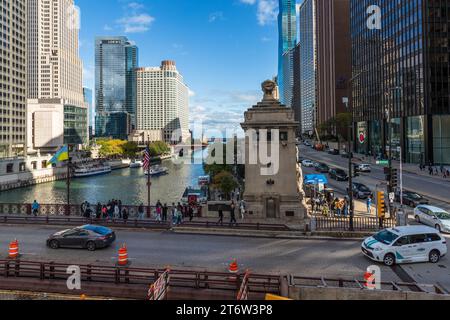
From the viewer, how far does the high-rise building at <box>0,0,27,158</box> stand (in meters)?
106

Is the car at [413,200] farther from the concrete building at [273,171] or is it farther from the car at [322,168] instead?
the car at [322,168]

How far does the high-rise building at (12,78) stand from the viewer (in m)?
106

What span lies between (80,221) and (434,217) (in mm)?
25520

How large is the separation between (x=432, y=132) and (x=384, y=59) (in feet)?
91.1

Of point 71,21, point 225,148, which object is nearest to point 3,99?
point 225,148

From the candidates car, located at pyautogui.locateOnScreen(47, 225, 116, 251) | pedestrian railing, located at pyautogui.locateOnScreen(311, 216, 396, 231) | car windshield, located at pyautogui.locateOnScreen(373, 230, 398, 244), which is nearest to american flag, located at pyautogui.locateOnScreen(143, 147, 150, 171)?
car, located at pyautogui.locateOnScreen(47, 225, 116, 251)

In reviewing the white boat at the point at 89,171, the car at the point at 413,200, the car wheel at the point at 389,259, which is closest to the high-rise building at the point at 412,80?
the car at the point at 413,200

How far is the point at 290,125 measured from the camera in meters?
25.6

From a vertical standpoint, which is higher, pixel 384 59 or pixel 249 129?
pixel 384 59

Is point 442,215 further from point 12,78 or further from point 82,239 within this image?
point 12,78

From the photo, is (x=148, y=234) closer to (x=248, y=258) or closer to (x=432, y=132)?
(x=248, y=258)

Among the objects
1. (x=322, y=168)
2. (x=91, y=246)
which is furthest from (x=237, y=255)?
(x=322, y=168)

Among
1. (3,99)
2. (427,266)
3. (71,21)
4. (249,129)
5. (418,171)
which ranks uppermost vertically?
(71,21)

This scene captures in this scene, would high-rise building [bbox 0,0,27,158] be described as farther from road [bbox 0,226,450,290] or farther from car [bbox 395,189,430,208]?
car [bbox 395,189,430,208]
